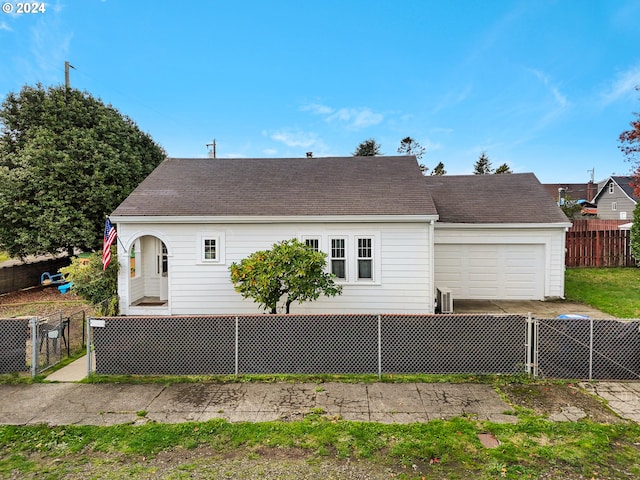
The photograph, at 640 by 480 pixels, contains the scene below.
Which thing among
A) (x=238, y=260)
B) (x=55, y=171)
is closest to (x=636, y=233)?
(x=238, y=260)

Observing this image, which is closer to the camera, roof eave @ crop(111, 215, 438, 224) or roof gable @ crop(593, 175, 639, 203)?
roof eave @ crop(111, 215, 438, 224)

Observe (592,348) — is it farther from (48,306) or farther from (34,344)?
(48,306)

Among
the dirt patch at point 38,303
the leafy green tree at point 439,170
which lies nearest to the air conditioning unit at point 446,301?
the dirt patch at point 38,303

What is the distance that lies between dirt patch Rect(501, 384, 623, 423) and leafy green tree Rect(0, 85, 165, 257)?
16523 mm

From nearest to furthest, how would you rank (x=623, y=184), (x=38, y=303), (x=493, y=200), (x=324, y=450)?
(x=324, y=450) < (x=38, y=303) < (x=493, y=200) < (x=623, y=184)

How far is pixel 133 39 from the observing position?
14773 mm

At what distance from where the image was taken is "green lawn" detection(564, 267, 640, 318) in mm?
9929

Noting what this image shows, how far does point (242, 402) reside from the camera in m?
5.16

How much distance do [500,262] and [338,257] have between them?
630cm

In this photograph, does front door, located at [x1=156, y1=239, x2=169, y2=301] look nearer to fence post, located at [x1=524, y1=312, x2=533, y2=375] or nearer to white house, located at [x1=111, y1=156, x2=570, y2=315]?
white house, located at [x1=111, y1=156, x2=570, y2=315]

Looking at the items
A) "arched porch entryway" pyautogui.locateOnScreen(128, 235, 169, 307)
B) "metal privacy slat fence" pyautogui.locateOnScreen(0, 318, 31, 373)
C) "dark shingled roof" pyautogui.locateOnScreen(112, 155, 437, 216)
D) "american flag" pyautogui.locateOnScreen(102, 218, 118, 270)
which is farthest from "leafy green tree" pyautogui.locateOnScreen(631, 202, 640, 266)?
"metal privacy slat fence" pyautogui.locateOnScreen(0, 318, 31, 373)

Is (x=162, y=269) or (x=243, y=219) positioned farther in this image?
(x=162, y=269)

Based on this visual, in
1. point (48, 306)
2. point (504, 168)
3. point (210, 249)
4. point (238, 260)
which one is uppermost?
point (504, 168)

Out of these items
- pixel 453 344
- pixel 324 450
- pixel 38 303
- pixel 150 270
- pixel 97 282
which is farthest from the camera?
pixel 38 303
